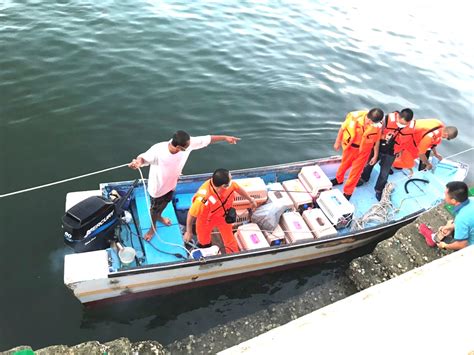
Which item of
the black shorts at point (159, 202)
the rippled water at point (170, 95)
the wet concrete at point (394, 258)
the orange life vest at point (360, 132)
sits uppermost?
the orange life vest at point (360, 132)

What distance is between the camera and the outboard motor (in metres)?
5.41

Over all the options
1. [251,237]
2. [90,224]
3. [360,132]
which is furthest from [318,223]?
[90,224]

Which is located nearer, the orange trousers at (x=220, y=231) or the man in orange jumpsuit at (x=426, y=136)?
the orange trousers at (x=220, y=231)

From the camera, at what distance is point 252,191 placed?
6.97m

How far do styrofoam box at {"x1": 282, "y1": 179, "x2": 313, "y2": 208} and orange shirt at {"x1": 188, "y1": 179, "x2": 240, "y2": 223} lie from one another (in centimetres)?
191

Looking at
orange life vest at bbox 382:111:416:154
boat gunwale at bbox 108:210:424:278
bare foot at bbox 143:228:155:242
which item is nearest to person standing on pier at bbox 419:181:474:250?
boat gunwale at bbox 108:210:424:278

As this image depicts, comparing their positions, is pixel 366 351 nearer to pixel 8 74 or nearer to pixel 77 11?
pixel 8 74

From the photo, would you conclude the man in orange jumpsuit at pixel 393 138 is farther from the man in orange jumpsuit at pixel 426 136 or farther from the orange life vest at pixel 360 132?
the orange life vest at pixel 360 132

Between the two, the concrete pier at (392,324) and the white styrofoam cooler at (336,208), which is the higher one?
the concrete pier at (392,324)

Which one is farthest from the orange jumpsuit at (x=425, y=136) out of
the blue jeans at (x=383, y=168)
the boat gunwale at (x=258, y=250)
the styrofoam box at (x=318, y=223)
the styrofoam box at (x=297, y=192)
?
the styrofoam box at (x=318, y=223)

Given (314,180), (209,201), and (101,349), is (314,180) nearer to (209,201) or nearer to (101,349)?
(209,201)

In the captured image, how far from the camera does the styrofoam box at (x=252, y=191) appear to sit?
689cm

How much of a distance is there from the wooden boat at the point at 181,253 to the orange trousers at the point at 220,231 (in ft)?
0.96

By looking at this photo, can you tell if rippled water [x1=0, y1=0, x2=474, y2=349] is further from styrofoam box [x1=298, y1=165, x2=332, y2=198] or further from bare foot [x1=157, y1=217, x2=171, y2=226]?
styrofoam box [x1=298, y1=165, x2=332, y2=198]
